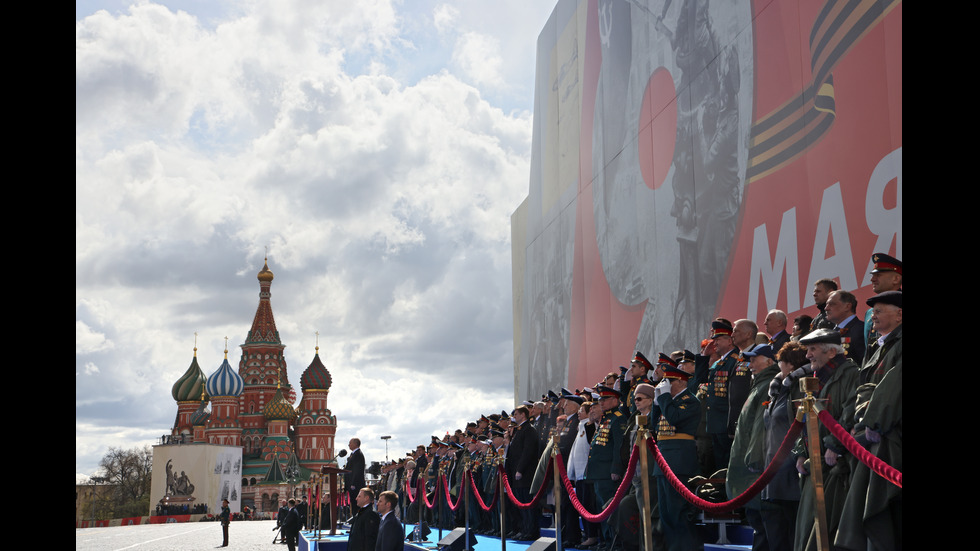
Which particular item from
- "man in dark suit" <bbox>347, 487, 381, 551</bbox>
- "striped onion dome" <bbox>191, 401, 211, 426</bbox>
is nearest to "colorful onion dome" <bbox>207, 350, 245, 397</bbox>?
"striped onion dome" <bbox>191, 401, 211, 426</bbox>

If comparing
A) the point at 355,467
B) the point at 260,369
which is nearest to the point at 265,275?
the point at 260,369

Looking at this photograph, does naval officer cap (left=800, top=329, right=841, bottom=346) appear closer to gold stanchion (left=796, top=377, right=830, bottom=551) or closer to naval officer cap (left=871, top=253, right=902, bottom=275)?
naval officer cap (left=871, top=253, right=902, bottom=275)

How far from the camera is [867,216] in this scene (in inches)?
352

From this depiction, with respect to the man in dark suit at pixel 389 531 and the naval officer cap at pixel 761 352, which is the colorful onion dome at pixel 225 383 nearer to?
the man in dark suit at pixel 389 531

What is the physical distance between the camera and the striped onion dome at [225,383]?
239ft

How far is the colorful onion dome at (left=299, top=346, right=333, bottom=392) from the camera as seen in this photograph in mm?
75938

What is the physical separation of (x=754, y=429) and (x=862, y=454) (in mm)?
1314

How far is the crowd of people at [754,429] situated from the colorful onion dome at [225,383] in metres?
66.8

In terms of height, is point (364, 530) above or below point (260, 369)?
below

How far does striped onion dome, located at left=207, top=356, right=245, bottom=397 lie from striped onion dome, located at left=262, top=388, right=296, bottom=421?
10.4 feet

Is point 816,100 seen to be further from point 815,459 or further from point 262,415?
point 262,415

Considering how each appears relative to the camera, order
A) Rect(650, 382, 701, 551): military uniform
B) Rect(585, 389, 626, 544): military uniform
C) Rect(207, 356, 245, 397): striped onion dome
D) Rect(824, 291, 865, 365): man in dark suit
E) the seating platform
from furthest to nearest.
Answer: Rect(207, 356, 245, 397): striped onion dome, Rect(585, 389, 626, 544): military uniform, the seating platform, Rect(650, 382, 701, 551): military uniform, Rect(824, 291, 865, 365): man in dark suit

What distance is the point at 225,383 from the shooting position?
240 feet
